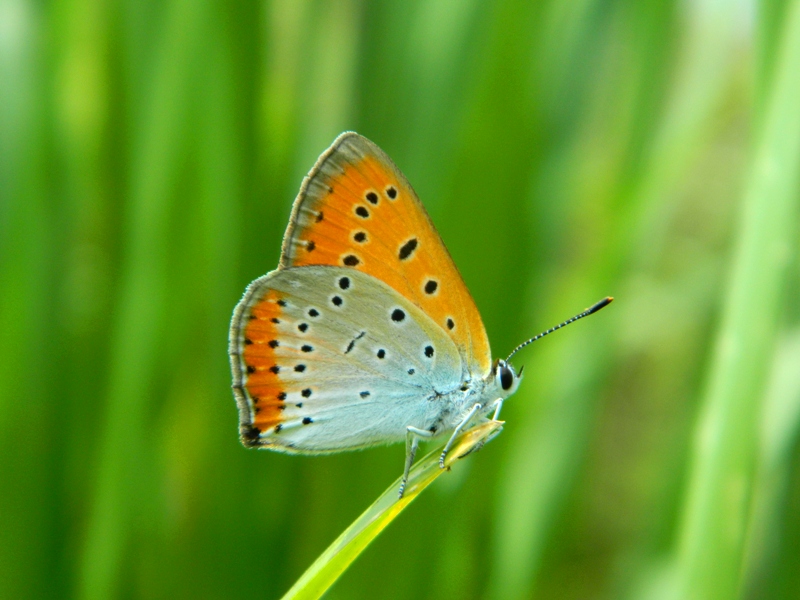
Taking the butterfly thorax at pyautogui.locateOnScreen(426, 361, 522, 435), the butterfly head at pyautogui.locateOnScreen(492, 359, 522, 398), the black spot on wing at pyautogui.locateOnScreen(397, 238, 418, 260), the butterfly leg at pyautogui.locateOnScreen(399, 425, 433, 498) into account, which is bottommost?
the butterfly leg at pyautogui.locateOnScreen(399, 425, 433, 498)

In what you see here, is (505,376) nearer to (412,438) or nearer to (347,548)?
(412,438)

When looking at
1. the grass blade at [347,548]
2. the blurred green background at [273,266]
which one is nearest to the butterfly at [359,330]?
the blurred green background at [273,266]

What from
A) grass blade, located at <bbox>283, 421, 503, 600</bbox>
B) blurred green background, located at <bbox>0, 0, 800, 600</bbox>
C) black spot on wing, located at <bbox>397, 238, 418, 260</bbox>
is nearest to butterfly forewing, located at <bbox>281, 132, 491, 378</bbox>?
black spot on wing, located at <bbox>397, 238, 418, 260</bbox>

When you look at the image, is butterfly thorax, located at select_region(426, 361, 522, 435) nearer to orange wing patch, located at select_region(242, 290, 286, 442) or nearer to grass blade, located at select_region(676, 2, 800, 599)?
orange wing patch, located at select_region(242, 290, 286, 442)

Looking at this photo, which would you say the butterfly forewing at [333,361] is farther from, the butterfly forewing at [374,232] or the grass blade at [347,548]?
the grass blade at [347,548]

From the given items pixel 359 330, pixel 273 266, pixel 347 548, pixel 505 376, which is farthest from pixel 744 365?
pixel 273 266

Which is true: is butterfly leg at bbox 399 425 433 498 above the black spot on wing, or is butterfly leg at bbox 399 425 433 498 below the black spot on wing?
below

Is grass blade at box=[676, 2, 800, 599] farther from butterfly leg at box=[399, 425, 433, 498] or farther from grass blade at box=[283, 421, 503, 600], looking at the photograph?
butterfly leg at box=[399, 425, 433, 498]

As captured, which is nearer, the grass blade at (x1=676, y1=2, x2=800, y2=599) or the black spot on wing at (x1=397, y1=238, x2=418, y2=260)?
the grass blade at (x1=676, y1=2, x2=800, y2=599)
